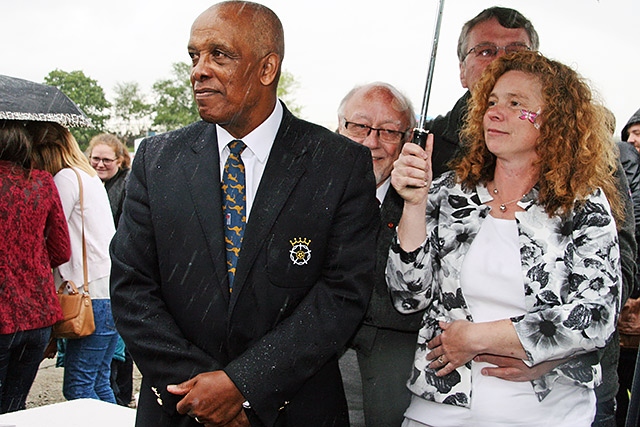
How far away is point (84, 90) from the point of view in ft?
9.41

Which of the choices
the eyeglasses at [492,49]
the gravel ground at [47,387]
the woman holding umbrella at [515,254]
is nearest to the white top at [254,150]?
the woman holding umbrella at [515,254]

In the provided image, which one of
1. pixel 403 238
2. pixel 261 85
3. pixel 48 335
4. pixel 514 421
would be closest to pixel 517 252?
pixel 403 238

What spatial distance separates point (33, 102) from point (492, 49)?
7.13 feet

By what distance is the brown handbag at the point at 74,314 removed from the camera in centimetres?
435

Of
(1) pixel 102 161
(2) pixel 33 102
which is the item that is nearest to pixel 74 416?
(2) pixel 33 102

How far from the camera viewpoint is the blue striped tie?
2.34 meters

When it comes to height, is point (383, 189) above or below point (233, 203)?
above

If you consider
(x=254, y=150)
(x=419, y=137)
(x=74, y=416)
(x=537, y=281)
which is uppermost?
(x=419, y=137)

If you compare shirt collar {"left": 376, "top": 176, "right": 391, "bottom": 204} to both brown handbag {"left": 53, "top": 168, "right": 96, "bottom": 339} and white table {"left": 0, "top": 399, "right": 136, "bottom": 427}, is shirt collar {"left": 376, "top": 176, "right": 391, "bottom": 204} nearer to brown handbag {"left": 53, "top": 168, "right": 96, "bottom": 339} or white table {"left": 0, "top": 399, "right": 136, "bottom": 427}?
white table {"left": 0, "top": 399, "right": 136, "bottom": 427}

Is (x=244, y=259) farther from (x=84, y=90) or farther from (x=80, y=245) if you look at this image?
(x=80, y=245)

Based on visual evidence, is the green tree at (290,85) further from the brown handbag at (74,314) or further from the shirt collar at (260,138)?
the brown handbag at (74,314)

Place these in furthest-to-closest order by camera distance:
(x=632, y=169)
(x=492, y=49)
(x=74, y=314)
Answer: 1. (x=632, y=169)
2. (x=74, y=314)
3. (x=492, y=49)

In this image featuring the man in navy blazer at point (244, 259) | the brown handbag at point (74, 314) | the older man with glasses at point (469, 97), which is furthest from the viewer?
the brown handbag at point (74, 314)

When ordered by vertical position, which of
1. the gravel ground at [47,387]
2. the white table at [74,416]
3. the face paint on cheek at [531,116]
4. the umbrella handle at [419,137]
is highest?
the face paint on cheek at [531,116]
